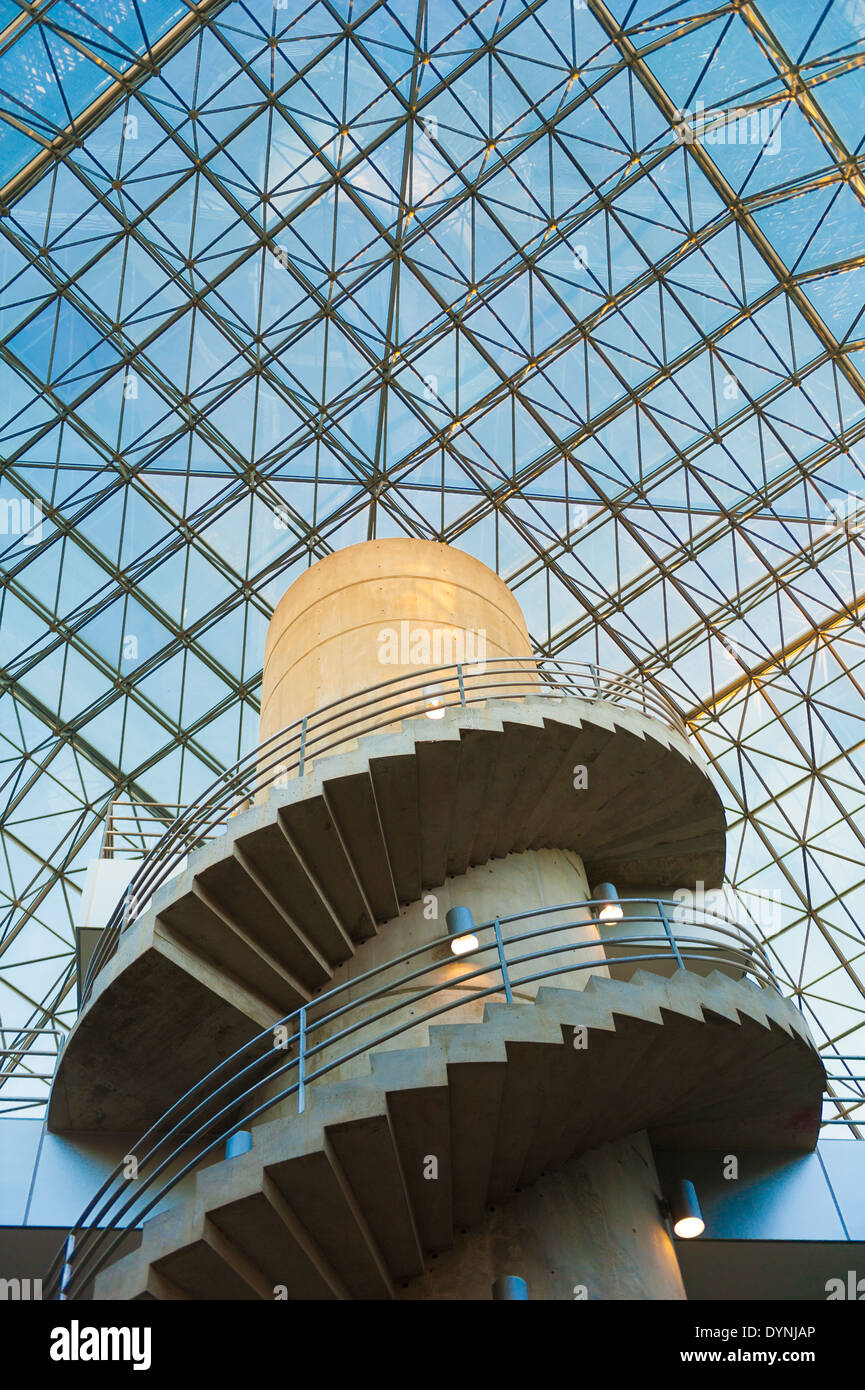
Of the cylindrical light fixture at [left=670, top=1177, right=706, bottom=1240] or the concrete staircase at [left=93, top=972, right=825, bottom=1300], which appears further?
the cylindrical light fixture at [left=670, top=1177, right=706, bottom=1240]

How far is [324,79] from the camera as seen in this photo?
95.2 ft

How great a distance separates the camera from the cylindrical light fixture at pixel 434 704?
45.3 feet

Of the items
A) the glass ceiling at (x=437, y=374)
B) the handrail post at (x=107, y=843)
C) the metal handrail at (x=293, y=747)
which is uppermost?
the glass ceiling at (x=437, y=374)

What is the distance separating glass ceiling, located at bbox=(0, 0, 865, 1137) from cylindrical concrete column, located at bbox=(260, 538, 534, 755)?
15.2 m

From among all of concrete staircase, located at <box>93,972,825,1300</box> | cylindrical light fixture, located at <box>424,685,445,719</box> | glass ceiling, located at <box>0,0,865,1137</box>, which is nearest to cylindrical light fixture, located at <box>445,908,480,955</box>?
concrete staircase, located at <box>93,972,825,1300</box>

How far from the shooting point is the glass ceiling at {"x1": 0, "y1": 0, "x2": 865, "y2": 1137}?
1122 inches

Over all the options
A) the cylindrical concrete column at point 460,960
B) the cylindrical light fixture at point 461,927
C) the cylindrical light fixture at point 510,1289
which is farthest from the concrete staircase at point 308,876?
the cylindrical light fixture at point 510,1289

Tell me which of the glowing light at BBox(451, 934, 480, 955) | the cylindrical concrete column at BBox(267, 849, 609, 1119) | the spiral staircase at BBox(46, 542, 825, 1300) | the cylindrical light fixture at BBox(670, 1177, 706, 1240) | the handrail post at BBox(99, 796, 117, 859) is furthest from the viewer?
the handrail post at BBox(99, 796, 117, 859)

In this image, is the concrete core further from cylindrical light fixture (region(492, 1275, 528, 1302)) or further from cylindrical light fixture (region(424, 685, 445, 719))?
cylindrical light fixture (region(424, 685, 445, 719))

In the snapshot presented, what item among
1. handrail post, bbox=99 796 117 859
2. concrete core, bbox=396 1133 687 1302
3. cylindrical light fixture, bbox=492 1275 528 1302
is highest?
handrail post, bbox=99 796 117 859

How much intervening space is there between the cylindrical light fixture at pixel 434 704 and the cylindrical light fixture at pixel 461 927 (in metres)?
2.16

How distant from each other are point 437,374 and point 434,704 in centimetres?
1936

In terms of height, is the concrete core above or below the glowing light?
below

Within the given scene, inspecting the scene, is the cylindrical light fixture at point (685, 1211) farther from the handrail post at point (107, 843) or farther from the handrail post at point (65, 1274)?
the handrail post at point (107, 843)
